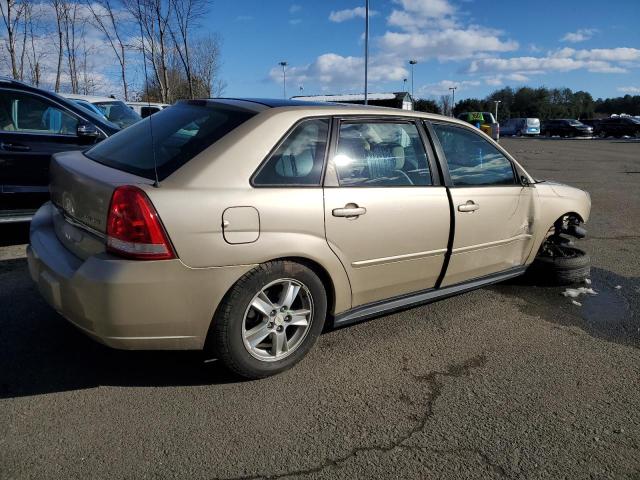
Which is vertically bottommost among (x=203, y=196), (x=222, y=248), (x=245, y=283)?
(x=245, y=283)

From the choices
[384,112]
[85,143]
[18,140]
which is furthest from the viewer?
→ [85,143]

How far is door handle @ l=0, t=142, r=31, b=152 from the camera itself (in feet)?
17.9

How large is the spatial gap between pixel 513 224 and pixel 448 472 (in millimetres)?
2428

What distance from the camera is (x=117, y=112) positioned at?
11.4 m

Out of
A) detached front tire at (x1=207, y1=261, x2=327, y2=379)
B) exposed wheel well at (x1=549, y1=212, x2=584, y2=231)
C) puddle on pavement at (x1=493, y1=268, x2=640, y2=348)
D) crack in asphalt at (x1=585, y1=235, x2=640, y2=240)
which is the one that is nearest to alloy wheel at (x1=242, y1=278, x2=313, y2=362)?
detached front tire at (x1=207, y1=261, x2=327, y2=379)

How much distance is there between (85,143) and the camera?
19.5 ft

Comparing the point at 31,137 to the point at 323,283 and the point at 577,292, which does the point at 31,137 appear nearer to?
the point at 323,283

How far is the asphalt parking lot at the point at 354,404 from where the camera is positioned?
7.85 ft

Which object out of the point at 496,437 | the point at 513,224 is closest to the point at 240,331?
the point at 496,437

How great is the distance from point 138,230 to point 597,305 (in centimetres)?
379

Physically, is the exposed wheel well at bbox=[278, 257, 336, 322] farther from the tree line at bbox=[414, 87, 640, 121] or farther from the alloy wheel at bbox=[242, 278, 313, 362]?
the tree line at bbox=[414, 87, 640, 121]

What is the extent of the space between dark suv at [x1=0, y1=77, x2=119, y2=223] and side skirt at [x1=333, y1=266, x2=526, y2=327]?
3.86 metres

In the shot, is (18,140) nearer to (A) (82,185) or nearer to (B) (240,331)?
(A) (82,185)

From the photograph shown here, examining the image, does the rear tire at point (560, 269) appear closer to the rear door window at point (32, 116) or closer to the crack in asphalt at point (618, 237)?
the crack in asphalt at point (618, 237)
